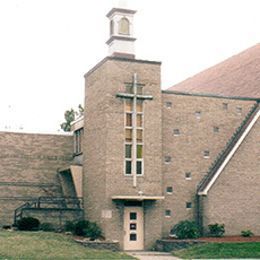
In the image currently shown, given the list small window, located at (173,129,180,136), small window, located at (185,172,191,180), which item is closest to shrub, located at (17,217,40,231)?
small window, located at (185,172,191,180)

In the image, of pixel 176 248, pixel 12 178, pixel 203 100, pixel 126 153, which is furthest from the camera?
pixel 12 178

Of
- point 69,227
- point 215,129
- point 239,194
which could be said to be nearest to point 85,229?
point 69,227

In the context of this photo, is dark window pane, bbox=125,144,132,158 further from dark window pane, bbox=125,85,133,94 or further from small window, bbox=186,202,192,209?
small window, bbox=186,202,192,209

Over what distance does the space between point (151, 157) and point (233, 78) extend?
1392cm

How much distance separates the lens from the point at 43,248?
94.3 ft

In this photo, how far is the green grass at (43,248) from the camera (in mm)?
27531

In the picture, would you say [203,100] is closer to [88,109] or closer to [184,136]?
[184,136]

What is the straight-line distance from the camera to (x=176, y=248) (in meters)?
32.1

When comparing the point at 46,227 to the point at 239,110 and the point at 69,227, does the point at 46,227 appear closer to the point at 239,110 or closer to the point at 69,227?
the point at 69,227

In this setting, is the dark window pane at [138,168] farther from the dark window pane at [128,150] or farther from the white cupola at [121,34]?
the white cupola at [121,34]

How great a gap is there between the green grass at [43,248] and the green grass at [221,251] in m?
3.18

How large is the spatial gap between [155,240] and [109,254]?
4.87 meters

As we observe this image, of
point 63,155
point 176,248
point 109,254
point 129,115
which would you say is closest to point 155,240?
point 176,248

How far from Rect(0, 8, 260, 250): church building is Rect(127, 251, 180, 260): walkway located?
4.71ft
